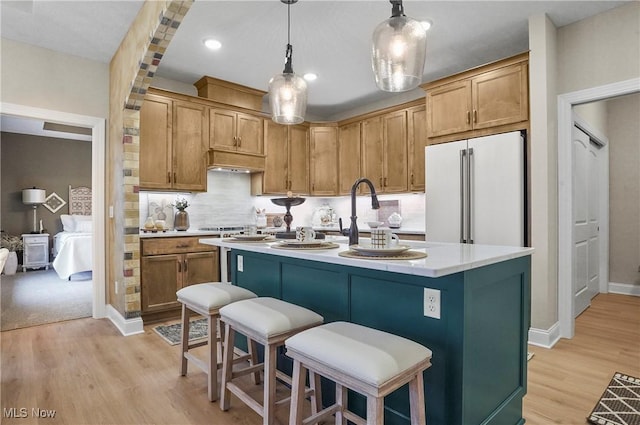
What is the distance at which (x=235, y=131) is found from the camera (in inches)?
182

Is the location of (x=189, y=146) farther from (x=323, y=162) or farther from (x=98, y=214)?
(x=323, y=162)

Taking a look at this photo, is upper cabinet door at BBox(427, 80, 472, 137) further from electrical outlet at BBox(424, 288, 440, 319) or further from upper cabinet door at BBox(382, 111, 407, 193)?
electrical outlet at BBox(424, 288, 440, 319)

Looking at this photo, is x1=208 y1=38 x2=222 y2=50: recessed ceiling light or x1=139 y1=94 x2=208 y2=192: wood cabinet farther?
x1=139 y1=94 x2=208 y2=192: wood cabinet

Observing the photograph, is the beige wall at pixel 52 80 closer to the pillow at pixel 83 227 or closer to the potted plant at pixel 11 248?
the pillow at pixel 83 227

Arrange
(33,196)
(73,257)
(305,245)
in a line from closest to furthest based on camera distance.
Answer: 1. (305,245)
2. (73,257)
3. (33,196)

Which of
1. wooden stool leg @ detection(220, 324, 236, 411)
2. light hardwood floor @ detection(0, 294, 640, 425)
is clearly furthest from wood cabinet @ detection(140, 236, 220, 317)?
wooden stool leg @ detection(220, 324, 236, 411)

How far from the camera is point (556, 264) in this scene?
3.15 m

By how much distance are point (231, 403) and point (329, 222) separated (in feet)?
12.4

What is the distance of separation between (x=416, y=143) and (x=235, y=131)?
229 centimetres

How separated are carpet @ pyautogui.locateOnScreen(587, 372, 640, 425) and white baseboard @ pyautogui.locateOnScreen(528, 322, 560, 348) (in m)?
0.55

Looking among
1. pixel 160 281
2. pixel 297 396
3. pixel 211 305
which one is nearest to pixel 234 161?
pixel 160 281

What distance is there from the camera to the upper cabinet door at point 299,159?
530 centimetres

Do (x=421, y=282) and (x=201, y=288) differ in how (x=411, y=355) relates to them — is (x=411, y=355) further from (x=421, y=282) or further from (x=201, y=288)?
(x=201, y=288)

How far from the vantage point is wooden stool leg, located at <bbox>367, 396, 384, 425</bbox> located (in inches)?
46.8
